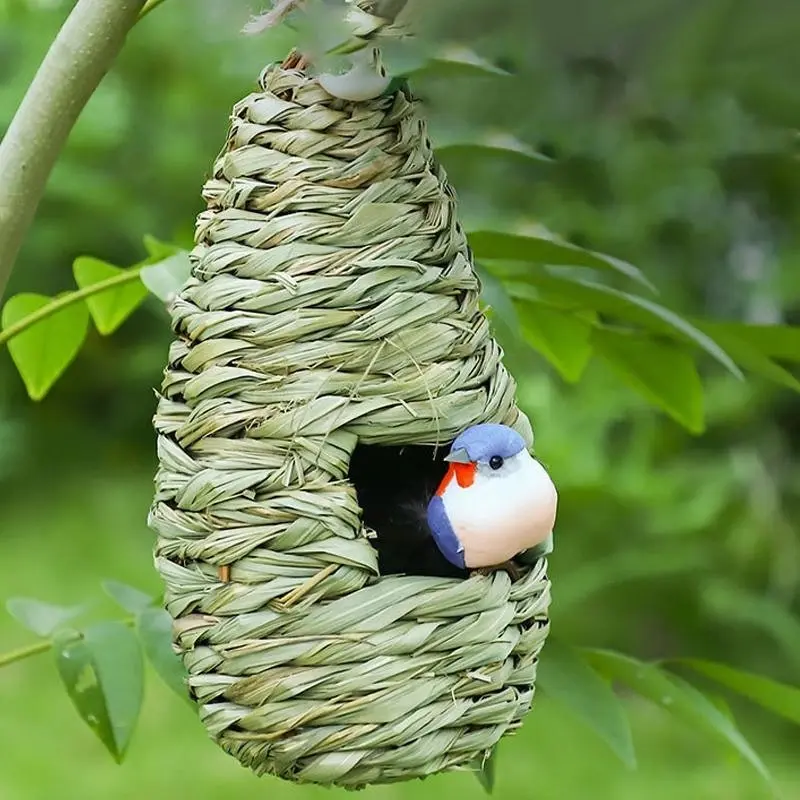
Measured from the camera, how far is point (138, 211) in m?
1.94

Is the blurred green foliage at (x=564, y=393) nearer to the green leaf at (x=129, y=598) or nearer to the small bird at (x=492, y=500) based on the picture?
the small bird at (x=492, y=500)

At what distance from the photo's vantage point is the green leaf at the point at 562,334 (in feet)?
1.97

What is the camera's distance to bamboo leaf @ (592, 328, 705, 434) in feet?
1.98

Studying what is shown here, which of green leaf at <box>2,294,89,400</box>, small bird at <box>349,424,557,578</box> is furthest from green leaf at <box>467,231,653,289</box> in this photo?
green leaf at <box>2,294,89,400</box>

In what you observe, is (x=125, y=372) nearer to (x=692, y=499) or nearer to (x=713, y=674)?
(x=692, y=499)

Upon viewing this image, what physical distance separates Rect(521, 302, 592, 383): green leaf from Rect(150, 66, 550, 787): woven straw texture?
0.55ft

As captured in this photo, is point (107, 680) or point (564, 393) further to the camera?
point (564, 393)

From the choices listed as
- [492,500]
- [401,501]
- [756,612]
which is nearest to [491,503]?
[492,500]

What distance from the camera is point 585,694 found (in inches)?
21.3

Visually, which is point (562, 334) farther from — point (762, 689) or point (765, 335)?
point (762, 689)

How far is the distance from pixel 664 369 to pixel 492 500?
0.22 metres

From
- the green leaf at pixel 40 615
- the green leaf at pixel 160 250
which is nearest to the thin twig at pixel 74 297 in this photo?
the green leaf at pixel 160 250

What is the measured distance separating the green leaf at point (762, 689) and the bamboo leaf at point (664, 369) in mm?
125

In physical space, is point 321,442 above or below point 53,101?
below
